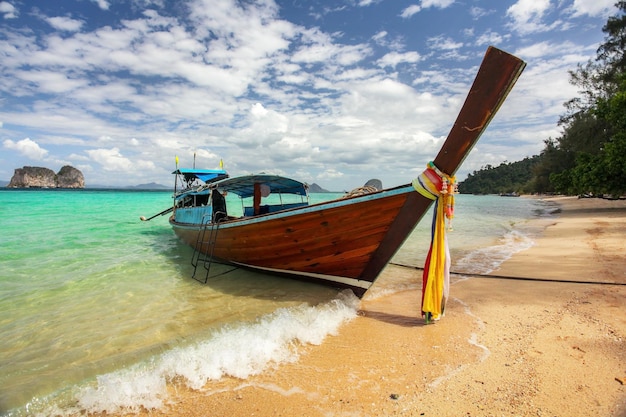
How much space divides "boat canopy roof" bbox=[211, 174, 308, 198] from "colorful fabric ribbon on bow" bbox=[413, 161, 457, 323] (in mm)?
4485

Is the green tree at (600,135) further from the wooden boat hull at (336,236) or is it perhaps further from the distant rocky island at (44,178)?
the distant rocky island at (44,178)

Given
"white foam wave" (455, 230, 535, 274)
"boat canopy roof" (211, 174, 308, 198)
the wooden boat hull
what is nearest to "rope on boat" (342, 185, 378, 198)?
the wooden boat hull

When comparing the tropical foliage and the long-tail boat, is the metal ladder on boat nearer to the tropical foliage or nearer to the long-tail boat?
the long-tail boat

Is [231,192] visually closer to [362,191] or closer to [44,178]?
[362,191]

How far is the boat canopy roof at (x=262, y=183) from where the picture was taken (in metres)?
8.09

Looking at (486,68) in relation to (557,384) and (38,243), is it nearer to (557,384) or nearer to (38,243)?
(557,384)

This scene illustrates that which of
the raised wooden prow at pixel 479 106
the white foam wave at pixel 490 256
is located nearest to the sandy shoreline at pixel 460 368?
the raised wooden prow at pixel 479 106

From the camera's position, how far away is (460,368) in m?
3.43

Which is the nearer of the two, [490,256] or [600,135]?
[490,256]

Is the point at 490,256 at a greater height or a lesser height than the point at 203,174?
lesser

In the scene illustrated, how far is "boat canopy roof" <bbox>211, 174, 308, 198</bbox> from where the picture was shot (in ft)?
26.5

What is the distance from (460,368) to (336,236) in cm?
278

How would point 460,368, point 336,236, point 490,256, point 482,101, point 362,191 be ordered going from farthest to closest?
point 490,256, point 336,236, point 362,191, point 482,101, point 460,368

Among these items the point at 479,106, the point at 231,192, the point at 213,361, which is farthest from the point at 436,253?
the point at 231,192
